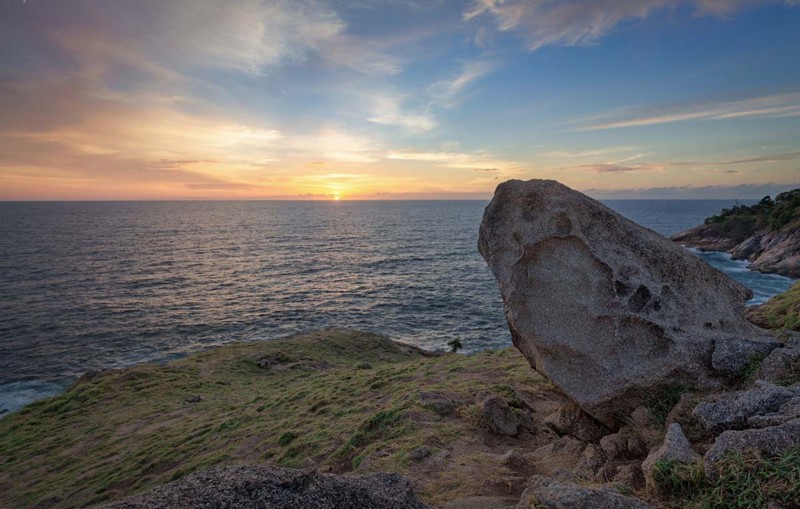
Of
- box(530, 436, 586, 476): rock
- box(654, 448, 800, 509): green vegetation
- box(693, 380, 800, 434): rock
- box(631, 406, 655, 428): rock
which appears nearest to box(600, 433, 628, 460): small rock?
box(631, 406, 655, 428): rock

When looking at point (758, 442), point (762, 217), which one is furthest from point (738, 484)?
point (762, 217)

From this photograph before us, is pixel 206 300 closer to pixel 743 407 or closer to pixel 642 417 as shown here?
pixel 642 417

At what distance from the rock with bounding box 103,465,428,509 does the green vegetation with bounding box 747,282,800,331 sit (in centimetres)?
1472

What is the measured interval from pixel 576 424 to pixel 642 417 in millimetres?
1794

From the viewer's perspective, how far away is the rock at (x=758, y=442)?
616 centimetres

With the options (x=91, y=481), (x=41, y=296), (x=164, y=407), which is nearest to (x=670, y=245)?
(x=91, y=481)

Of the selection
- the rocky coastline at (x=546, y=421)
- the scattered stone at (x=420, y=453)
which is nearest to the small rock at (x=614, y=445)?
the rocky coastline at (x=546, y=421)

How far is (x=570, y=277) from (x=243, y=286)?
2354 inches

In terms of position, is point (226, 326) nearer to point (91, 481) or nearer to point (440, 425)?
point (91, 481)

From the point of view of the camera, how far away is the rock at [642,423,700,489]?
6836 millimetres

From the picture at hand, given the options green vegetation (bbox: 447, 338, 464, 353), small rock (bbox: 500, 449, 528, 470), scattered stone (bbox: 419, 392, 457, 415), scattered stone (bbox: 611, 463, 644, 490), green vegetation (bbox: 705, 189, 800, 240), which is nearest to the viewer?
scattered stone (bbox: 611, 463, 644, 490)

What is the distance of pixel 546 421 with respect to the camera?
11.6 m

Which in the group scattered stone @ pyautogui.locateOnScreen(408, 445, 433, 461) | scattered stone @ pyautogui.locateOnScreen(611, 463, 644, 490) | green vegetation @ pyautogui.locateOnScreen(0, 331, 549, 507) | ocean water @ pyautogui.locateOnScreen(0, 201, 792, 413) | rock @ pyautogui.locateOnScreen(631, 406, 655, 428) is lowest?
ocean water @ pyautogui.locateOnScreen(0, 201, 792, 413)

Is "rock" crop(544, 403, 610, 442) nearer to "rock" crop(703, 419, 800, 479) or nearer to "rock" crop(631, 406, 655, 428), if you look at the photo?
"rock" crop(631, 406, 655, 428)
